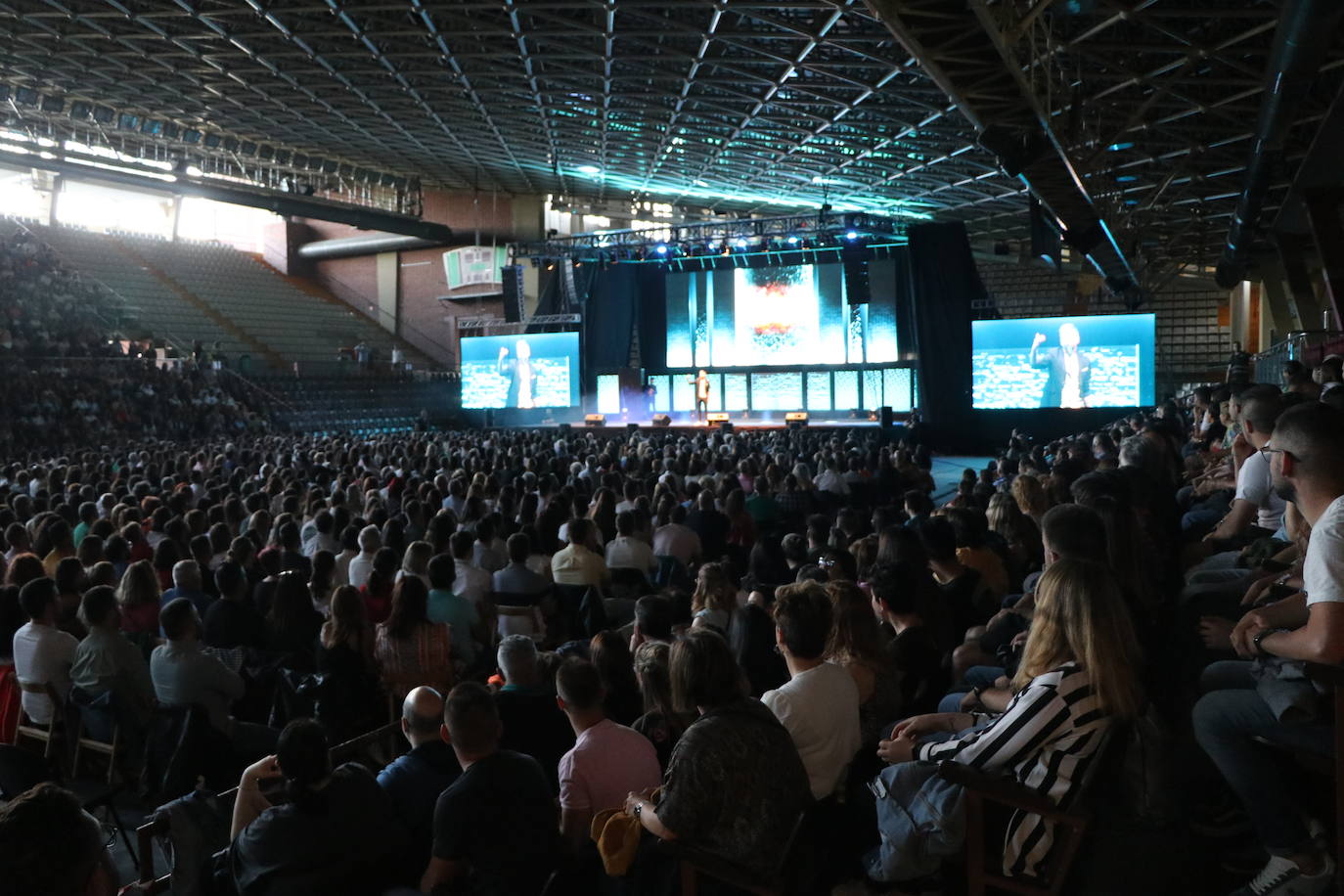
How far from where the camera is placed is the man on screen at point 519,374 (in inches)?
1094

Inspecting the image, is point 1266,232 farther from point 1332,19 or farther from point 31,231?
point 31,231

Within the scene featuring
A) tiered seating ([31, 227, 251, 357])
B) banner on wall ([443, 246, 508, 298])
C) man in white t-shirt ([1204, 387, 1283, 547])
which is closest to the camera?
man in white t-shirt ([1204, 387, 1283, 547])

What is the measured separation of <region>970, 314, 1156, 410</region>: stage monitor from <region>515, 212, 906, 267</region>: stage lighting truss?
11.7ft

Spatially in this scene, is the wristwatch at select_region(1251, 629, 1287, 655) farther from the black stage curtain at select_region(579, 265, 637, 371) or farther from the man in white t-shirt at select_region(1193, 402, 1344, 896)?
the black stage curtain at select_region(579, 265, 637, 371)

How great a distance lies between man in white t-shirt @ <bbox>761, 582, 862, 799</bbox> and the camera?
3.04 metres

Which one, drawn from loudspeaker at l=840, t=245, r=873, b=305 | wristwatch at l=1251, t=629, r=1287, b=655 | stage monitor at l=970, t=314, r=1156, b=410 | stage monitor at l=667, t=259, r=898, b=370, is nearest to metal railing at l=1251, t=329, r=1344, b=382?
stage monitor at l=970, t=314, r=1156, b=410

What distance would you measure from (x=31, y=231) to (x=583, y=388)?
19.0 meters

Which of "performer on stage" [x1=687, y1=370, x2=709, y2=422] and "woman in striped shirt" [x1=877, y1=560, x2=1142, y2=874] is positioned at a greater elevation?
"performer on stage" [x1=687, y1=370, x2=709, y2=422]

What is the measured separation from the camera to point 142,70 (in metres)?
19.5

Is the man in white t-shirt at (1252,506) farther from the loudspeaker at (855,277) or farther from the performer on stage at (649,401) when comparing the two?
the performer on stage at (649,401)

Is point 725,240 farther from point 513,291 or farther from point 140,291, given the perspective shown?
point 140,291

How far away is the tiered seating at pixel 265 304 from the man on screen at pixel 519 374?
8578mm

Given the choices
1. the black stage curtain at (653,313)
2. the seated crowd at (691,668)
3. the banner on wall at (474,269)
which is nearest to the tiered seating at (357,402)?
the banner on wall at (474,269)

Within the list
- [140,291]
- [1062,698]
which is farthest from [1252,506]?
[140,291]
